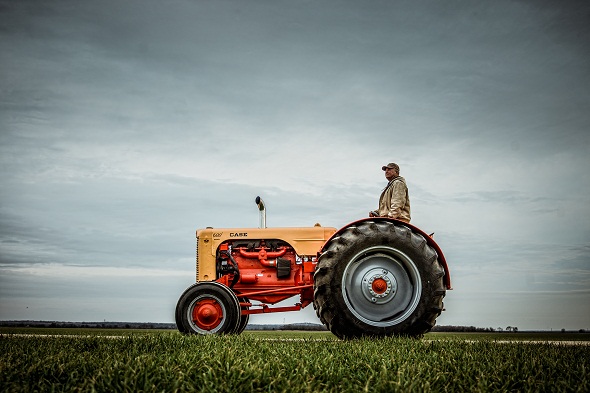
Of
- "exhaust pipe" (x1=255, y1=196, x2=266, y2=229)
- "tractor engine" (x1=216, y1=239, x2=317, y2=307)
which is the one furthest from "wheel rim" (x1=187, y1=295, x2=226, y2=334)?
"exhaust pipe" (x1=255, y1=196, x2=266, y2=229)

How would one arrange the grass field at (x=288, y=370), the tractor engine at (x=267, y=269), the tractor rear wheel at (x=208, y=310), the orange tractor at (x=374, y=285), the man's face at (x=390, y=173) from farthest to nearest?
the tractor engine at (x=267, y=269)
the man's face at (x=390, y=173)
the tractor rear wheel at (x=208, y=310)
the orange tractor at (x=374, y=285)
the grass field at (x=288, y=370)

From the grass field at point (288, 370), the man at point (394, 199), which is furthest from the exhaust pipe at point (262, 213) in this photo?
the grass field at point (288, 370)

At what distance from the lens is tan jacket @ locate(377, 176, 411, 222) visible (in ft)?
21.9

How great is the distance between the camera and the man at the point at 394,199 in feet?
21.9

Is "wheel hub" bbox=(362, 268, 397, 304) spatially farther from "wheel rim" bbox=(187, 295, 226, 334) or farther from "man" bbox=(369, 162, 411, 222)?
"wheel rim" bbox=(187, 295, 226, 334)

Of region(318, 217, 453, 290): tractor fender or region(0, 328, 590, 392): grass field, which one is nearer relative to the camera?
region(0, 328, 590, 392): grass field

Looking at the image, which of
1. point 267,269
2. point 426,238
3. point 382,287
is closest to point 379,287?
point 382,287

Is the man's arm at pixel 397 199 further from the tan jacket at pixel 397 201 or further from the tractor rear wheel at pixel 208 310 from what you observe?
the tractor rear wheel at pixel 208 310

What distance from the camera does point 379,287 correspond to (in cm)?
601

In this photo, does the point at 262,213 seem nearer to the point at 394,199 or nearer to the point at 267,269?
the point at 267,269

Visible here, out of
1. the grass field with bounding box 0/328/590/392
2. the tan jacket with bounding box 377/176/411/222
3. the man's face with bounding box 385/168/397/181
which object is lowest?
the grass field with bounding box 0/328/590/392

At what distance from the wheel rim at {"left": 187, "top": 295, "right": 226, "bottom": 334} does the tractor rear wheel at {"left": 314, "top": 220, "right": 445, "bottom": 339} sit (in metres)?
1.85

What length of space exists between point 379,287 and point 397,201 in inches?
52.9

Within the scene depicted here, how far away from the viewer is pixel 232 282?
7.73 m
